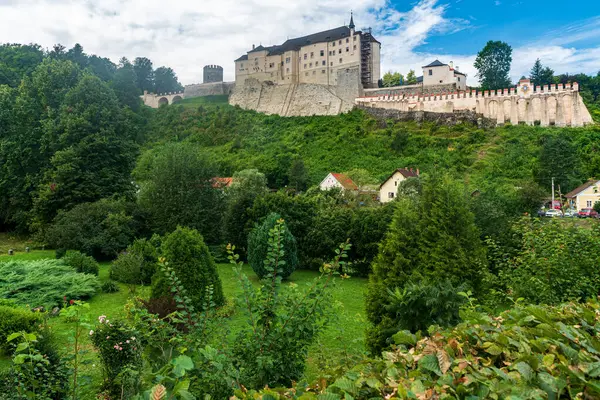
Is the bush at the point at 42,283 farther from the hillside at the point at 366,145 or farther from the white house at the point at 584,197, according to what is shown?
the white house at the point at 584,197

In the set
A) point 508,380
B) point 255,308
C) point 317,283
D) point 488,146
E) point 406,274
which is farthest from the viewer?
point 488,146

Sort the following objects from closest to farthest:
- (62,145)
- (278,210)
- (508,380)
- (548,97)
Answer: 1. (508,380)
2. (278,210)
3. (62,145)
4. (548,97)

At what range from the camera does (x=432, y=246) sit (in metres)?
9.37

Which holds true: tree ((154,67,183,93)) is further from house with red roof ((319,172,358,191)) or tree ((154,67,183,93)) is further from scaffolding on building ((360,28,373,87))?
house with red roof ((319,172,358,191))

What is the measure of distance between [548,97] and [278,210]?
4268cm

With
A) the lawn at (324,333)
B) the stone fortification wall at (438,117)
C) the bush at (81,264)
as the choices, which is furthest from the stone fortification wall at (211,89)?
the bush at (81,264)

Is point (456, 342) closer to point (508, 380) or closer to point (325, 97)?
point (508, 380)

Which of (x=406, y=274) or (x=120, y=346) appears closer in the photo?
(x=120, y=346)

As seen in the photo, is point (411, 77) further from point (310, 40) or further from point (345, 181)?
point (345, 181)

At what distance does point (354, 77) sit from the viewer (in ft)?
213

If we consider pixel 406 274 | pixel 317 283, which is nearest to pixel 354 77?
pixel 406 274

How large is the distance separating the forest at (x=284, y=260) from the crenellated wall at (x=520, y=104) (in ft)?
10.0

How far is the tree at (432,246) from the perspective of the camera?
8.98 meters

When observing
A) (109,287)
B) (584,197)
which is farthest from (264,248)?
(584,197)
